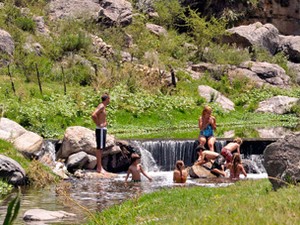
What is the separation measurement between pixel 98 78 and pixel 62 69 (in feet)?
5.51

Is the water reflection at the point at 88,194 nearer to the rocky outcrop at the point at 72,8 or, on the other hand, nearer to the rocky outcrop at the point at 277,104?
the rocky outcrop at the point at 277,104

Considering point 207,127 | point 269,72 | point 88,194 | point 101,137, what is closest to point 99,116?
point 101,137

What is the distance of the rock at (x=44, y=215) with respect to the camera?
1077 centimetres

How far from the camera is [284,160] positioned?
9.69m

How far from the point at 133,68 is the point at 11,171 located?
63.6ft

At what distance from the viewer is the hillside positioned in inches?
1070

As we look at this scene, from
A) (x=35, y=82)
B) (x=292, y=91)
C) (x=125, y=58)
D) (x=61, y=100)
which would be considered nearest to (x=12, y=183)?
(x=61, y=100)

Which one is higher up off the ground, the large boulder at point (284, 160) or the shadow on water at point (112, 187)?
the large boulder at point (284, 160)

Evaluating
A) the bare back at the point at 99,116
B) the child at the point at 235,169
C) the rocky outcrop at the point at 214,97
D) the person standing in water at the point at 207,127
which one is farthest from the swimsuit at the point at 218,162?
the rocky outcrop at the point at 214,97

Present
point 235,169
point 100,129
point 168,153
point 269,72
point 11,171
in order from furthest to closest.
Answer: point 269,72
point 168,153
point 100,129
point 235,169
point 11,171

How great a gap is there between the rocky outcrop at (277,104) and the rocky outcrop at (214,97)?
5.08ft

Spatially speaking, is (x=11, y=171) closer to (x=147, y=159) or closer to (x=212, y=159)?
(x=212, y=159)

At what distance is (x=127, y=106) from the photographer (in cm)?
2862

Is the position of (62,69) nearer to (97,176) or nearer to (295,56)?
(97,176)
